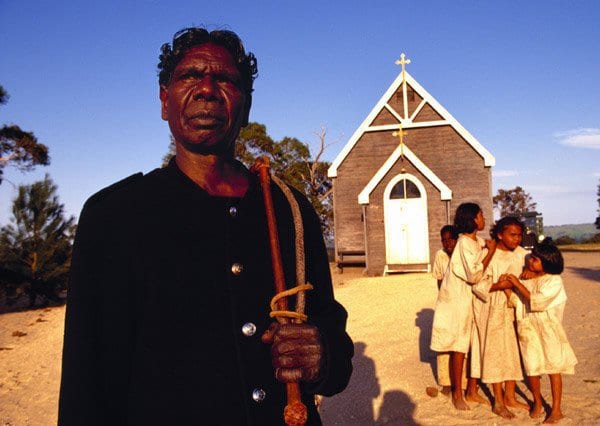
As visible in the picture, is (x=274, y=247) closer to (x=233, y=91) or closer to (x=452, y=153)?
(x=233, y=91)

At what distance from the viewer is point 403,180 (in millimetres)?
16516

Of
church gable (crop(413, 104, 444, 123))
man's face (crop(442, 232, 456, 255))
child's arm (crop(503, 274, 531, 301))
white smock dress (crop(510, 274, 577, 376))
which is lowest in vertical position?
white smock dress (crop(510, 274, 577, 376))

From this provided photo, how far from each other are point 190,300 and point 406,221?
1545 cm

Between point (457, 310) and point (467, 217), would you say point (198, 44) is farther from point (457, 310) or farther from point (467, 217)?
point (457, 310)

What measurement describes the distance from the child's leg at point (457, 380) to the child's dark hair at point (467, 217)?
145 centimetres

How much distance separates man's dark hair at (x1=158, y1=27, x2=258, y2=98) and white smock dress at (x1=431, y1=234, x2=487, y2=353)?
4203 millimetres

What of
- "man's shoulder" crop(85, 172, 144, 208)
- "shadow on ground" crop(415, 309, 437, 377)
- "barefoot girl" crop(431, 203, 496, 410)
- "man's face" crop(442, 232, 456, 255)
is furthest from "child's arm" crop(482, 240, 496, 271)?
"man's shoulder" crop(85, 172, 144, 208)

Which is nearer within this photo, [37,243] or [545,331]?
[545,331]

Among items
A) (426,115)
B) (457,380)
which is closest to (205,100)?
(457,380)

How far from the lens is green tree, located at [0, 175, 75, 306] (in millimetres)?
14984

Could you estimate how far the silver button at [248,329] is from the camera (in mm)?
1466

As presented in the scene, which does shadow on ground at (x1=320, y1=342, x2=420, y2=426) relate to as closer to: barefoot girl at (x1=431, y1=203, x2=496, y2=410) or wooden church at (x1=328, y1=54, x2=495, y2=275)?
barefoot girl at (x1=431, y1=203, x2=496, y2=410)

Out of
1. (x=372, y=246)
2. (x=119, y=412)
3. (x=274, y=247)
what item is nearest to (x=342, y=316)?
(x=274, y=247)

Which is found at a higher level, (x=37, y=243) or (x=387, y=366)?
(x=37, y=243)
